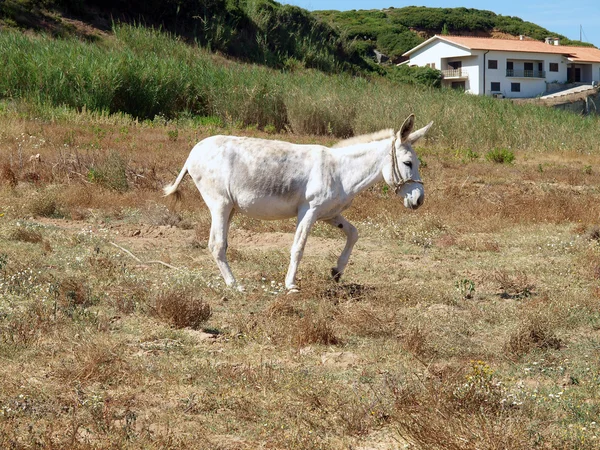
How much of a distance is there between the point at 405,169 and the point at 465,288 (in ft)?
4.94

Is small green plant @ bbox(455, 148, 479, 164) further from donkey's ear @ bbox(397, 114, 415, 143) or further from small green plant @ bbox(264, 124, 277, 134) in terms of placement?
donkey's ear @ bbox(397, 114, 415, 143)

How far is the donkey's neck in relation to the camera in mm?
8602

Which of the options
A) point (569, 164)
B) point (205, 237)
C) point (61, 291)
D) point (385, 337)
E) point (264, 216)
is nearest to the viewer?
point (385, 337)

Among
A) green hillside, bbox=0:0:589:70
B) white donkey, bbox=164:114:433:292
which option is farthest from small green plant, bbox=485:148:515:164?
green hillside, bbox=0:0:589:70

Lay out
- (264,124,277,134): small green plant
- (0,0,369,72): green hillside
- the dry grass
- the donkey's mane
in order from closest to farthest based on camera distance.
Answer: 1. the dry grass
2. the donkey's mane
3. (264,124,277,134): small green plant
4. (0,0,369,72): green hillside

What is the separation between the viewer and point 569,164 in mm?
21484

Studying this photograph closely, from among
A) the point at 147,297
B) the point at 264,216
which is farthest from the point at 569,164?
the point at 147,297

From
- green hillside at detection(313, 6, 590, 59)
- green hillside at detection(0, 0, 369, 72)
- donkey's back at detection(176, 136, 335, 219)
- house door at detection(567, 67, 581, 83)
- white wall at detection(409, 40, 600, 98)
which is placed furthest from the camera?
green hillside at detection(313, 6, 590, 59)

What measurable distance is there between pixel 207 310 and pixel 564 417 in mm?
3527

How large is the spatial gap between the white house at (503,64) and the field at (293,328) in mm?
65110

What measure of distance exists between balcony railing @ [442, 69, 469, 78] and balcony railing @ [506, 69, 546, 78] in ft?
13.6

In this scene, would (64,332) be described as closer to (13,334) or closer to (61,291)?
(13,334)

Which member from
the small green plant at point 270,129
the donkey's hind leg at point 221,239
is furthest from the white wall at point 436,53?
the donkey's hind leg at point 221,239

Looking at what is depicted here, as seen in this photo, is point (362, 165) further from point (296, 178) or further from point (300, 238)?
point (300, 238)
